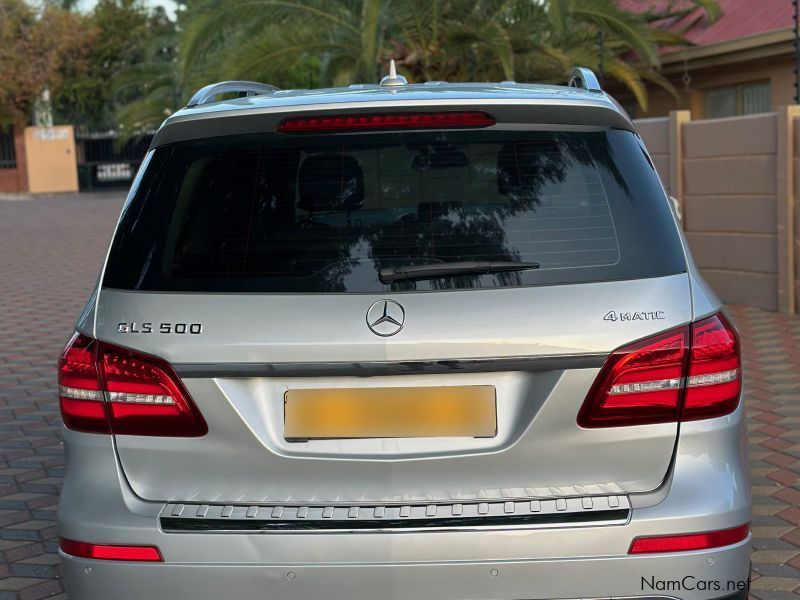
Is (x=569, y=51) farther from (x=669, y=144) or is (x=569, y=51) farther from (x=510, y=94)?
(x=510, y=94)

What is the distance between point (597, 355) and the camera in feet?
8.99

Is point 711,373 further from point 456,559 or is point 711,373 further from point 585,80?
point 585,80

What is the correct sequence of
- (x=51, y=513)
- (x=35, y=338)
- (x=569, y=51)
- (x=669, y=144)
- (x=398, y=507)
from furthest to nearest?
(x=569, y=51) → (x=669, y=144) → (x=35, y=338) → (x=51, y=513) → (x=398, y=507)

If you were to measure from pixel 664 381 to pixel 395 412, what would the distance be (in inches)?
24.6

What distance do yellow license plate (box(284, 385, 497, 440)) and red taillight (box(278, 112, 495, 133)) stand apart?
26.6 inches

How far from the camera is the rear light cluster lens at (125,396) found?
280 cm

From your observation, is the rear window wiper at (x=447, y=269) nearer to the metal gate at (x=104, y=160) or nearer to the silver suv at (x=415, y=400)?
the silver suv at (x=415, y=400)

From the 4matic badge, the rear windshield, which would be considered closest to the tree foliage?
the rear windshield

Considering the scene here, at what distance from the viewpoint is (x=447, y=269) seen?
9.21ft

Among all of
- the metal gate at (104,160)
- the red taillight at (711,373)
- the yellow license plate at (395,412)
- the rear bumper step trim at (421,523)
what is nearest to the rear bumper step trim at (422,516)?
the rear bumper step trim at (421,523)

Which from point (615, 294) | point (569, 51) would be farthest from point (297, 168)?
point (569, 51)

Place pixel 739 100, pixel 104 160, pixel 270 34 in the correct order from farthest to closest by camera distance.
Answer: pixel 104 160, pixel 739 100, pixel 270 34

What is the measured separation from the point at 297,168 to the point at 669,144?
8979mm

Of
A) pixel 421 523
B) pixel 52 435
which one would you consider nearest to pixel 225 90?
pixel 421 523
